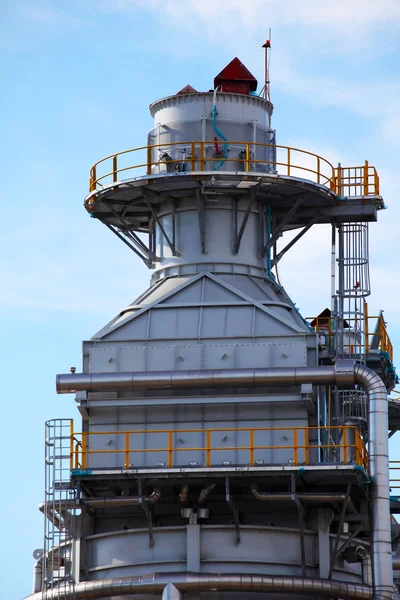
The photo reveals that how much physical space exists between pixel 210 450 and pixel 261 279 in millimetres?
6660

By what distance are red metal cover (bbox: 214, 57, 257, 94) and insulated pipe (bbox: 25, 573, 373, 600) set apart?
1554 cm

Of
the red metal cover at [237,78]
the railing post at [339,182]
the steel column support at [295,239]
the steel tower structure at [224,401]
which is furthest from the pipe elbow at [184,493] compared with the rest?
the red metal cover at [237,78]

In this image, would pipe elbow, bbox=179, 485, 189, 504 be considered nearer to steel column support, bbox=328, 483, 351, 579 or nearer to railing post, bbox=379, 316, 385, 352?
steel column support, bbox=328, 483, 351, 579

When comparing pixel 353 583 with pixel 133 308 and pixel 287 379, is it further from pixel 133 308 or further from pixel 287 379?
pixel 133 308

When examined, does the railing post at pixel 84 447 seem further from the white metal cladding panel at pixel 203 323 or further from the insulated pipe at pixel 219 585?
the insulated pipe at pixel 219 585

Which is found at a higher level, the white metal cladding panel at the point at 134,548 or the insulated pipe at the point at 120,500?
the insulated pipe at the point at 120,500

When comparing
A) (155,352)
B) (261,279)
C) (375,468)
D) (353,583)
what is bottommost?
(353,583)

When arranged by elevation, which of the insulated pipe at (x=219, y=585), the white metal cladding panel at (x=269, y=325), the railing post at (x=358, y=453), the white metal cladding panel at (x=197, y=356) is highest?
the white metal cladding panel at (x=269, y=325)

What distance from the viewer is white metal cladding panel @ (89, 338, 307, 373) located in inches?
1759

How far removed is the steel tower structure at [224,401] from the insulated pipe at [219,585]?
46 millimetres

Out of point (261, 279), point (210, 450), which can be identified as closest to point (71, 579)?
point (210, 450)

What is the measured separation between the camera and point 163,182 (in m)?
46.9

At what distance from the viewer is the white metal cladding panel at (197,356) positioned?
4469cm

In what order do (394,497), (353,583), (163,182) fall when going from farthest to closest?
(394,497) < (163,182) < (353,583)
